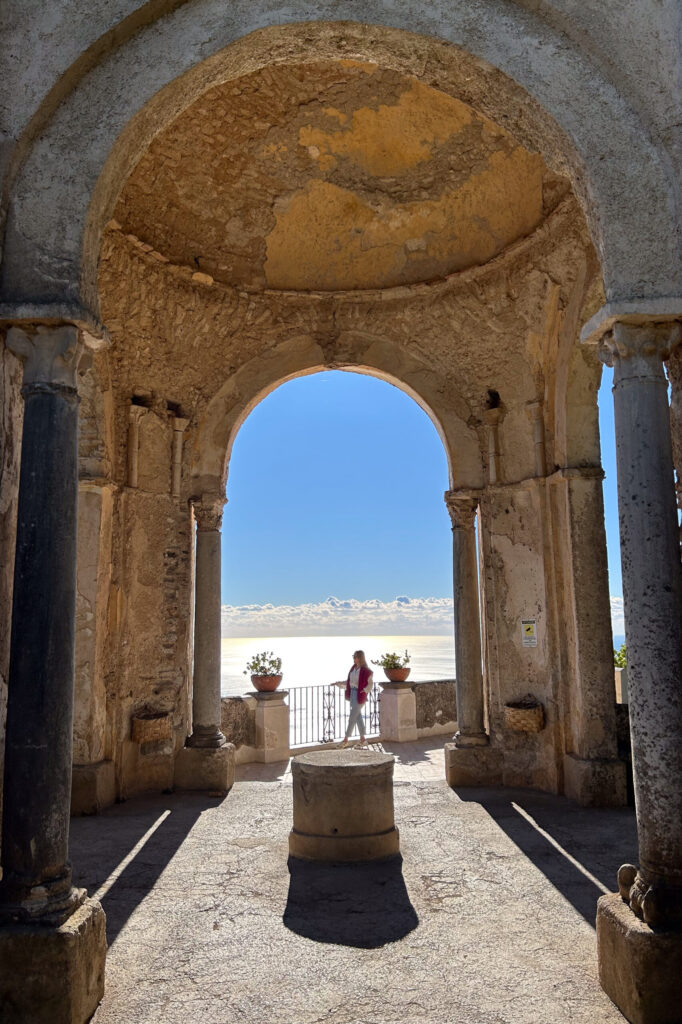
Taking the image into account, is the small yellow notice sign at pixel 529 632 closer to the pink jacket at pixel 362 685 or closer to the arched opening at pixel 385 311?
the arched opening at pixel 385 311

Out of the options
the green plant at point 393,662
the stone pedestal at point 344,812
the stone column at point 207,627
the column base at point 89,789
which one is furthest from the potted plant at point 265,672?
the stone pedestal at point 344,812

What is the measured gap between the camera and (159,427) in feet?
30.3

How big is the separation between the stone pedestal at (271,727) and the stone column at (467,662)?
9.83 feet

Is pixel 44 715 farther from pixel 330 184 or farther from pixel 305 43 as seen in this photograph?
pixel 330 184

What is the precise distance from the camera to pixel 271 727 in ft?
36.4

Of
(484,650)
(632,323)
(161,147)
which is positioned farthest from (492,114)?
(484,650)

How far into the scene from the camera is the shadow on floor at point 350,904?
4.76 metres

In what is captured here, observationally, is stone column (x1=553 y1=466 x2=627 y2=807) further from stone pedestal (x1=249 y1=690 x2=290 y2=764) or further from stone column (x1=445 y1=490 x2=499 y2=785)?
stone pedestal (x1=249 y1=690 x2=290 y2=764)

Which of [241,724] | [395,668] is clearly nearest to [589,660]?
[395,668]

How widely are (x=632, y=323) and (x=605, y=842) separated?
15.2 feet

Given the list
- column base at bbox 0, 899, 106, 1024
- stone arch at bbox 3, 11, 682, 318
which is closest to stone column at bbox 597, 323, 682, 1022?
stone arch at bbox 3, 11, 682, 318

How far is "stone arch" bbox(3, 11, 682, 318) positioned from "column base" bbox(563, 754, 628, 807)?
5.44 m

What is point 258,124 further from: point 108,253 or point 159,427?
point 159,427

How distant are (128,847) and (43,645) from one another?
3.60 meters
